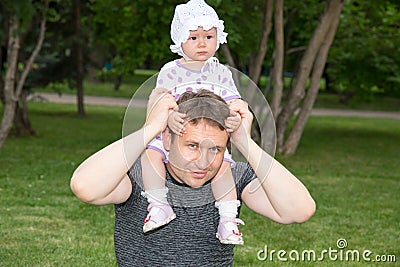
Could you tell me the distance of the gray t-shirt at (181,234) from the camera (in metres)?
2.54

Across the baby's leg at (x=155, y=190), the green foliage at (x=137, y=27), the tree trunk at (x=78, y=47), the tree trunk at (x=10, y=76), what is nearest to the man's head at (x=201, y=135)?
the baby's leg at (x=155, y=190)

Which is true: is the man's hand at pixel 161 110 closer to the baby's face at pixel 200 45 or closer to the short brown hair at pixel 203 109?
the short brown hair at pixel 203 109

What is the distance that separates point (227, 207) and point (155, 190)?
259 millimetres

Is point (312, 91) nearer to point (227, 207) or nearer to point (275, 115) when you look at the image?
point (275, 115)

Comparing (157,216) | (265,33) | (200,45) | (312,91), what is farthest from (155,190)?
(312,91)

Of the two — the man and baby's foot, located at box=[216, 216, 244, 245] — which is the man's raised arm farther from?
baby's foot, located at box=[216, 216, 244, 245]

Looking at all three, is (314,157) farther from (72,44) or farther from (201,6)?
(201,6)

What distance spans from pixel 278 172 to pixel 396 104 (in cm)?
3257

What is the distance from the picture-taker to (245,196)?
2623 mm

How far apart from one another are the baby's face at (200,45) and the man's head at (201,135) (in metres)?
0.27

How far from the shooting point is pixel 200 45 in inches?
98.6

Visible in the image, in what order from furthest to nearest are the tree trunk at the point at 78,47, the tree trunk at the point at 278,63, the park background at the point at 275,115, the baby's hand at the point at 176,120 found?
the tree trunk at the point at 78,47 < the tree trunk at the point at 278,63 < the park background at the point at 275,115 < the baby's hand at the point at 176,120

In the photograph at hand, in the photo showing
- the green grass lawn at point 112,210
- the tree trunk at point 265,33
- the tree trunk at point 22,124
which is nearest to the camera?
the green grass lawn at point 112,210

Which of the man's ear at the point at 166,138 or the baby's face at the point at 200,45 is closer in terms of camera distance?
the man's ear at the point at 166,138
